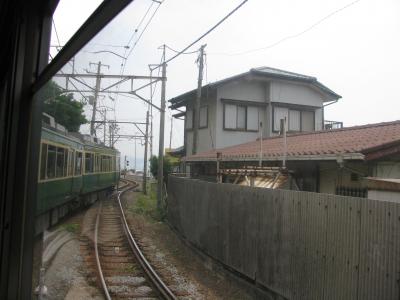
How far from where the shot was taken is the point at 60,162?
42.1 ft

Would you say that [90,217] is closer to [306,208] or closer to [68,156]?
[68,156]

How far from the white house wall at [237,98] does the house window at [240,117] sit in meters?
0.18

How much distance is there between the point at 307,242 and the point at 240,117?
43.4ft

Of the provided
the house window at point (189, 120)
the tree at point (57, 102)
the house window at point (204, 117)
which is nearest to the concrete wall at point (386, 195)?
the tree at point (57, 102)

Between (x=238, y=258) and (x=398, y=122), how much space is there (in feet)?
17.8

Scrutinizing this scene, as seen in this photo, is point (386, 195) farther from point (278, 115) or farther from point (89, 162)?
point (89, 162)

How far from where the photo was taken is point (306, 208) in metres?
6.09

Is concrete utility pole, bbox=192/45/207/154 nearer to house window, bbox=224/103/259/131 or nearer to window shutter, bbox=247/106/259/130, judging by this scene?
house window, bbox=224/103/259/131

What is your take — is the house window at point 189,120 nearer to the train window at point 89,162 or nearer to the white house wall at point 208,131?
the white house wall at point 208,131

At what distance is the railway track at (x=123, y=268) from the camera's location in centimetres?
809

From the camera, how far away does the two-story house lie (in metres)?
18.5

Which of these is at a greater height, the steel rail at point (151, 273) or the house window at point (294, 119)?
the house window at point (294, 119)

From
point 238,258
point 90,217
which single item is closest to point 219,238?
point 238,258

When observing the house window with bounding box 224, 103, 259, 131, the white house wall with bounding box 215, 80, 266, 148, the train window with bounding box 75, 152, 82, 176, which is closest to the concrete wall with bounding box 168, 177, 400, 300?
the train window with bounding box 75, 152, 82, 176
